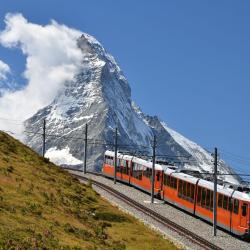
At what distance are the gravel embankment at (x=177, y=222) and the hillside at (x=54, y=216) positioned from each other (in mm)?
1762

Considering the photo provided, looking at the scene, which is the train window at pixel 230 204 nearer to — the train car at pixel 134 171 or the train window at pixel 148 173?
the train car at pixel 134 171

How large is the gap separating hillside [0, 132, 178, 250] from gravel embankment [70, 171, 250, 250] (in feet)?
5.78

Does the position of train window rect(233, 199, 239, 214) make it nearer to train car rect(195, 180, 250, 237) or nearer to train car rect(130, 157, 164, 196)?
train car rect(195, 180, 250, 237)

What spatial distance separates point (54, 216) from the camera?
37.0m

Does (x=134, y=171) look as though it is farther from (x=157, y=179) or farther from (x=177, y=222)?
(x=177, y=222)

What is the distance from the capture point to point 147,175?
68812 mm

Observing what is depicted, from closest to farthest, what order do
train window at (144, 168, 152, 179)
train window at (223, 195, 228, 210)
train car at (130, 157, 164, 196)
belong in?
train window at (223, 195, 228, 210) → train car at (130, 157, 164, 196) → train window at (144, 168, 152, 179)

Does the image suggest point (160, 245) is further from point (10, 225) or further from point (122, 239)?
point (10, 225)

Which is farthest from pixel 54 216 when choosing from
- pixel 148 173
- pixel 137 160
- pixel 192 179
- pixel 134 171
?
pixel 134 171

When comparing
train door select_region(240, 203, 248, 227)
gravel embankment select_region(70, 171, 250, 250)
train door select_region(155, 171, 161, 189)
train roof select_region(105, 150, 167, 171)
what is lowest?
gravel embankment select_region(70, 171, 250, 250)

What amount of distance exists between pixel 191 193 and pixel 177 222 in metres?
3.97

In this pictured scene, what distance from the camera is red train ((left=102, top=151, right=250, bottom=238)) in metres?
45.9

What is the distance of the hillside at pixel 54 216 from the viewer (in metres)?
29.2

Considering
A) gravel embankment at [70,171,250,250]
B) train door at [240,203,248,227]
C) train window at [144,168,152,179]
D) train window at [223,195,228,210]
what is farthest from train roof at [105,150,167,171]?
train door at [240,203,248,227]
